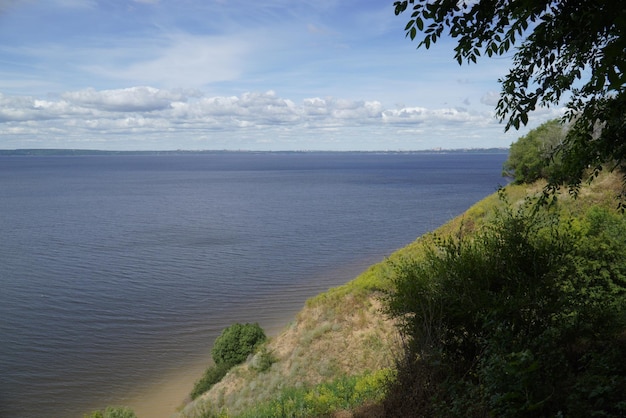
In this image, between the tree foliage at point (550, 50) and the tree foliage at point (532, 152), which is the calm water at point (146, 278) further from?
the tree foliage at point (550, 50)

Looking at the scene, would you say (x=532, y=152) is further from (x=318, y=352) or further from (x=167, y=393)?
(x=167, y=393)

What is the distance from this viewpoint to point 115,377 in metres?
27.4

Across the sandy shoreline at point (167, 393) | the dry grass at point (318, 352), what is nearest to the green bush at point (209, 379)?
the sandy shoreline at point (167, 393)

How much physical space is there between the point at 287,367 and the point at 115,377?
1077 centimetres

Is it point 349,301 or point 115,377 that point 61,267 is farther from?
point 349,301

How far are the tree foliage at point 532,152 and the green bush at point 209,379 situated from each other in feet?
76.8

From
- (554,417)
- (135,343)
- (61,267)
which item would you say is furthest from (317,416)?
(61,267)

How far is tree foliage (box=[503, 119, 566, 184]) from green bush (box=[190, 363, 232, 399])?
921 inches

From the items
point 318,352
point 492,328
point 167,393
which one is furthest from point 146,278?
point 492,328

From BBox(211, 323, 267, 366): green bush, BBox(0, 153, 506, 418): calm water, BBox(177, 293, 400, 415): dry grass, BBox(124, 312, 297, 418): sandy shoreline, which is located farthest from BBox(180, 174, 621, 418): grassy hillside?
BBox(0, 153, 506, 418): calm water

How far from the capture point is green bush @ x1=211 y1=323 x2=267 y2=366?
25578mm

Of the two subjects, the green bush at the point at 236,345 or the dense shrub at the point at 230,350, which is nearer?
the dense shrub at the point at 230,350

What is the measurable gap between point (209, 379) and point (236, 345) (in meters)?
2.07

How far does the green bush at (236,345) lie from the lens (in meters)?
25.6
